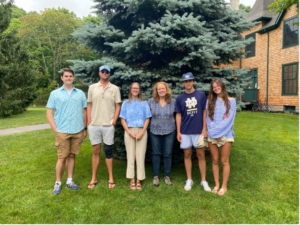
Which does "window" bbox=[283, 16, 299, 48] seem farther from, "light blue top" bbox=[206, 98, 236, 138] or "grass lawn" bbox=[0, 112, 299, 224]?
"light blue top" bbox=[206, 98, 236, 138]

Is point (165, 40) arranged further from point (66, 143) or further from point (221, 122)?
point (66, 143)

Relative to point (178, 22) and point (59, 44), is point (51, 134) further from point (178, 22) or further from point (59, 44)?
point (59, 44)

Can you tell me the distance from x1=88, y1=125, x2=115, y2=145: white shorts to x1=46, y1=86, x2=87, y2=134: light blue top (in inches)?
8.8

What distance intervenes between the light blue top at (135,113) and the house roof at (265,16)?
15.0m

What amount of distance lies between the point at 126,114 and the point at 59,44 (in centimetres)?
3391

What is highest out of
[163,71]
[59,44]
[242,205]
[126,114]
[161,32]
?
[59,44]

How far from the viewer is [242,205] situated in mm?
3389

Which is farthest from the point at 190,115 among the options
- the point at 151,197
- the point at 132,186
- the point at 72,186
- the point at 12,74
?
the point at 12,74

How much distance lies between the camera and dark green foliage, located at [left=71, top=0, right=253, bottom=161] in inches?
165

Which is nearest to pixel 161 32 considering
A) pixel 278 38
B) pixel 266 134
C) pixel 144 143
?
pixel 144 143

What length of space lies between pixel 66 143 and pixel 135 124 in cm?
108

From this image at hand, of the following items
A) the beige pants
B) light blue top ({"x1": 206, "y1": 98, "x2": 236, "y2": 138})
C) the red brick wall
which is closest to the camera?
light blue top ({"x1": 206, "y1": 98, "x2": 236, "y2": 138})

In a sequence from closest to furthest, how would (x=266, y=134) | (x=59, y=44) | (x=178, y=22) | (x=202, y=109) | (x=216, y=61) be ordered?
(x=202, y=109) → (x=178, y=22) → (x=216, y=61) → (x=266, y=134) → (x=59, y=44)

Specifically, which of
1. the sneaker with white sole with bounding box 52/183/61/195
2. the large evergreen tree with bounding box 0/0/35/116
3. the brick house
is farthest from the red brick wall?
the large evergreen tree with bounding box 0/0/35/116
